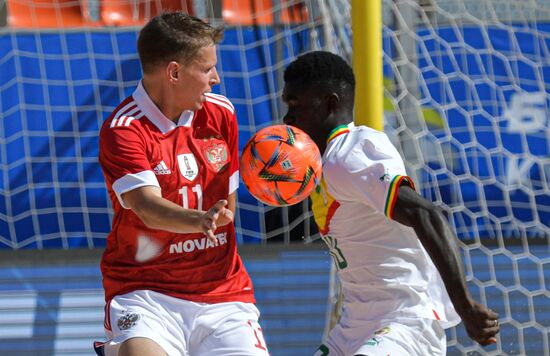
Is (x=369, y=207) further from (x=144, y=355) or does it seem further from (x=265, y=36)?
(x=265, y=36)

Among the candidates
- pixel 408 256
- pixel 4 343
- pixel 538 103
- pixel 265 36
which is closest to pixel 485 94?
pixel 538 103

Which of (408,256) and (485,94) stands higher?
(485,94)

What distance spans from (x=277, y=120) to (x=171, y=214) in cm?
247

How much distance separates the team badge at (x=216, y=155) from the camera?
354cm

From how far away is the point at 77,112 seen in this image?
19.0ft

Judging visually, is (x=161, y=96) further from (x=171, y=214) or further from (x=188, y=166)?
(x=171, y=214)

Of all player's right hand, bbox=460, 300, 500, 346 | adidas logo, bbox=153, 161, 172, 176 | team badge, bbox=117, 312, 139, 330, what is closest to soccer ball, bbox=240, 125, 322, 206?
adidas logo, bbox=153, 161, 172, 176

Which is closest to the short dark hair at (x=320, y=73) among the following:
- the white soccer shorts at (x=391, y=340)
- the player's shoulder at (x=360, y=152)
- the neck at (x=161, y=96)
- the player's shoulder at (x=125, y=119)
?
the player's shoulder at (x=360, y=152)

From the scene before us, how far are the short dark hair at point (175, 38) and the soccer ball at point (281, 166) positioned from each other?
41 centimetres

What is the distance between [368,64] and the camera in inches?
171

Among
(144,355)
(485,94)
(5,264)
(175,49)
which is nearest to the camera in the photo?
(144,355)

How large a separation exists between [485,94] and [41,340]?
2.91m

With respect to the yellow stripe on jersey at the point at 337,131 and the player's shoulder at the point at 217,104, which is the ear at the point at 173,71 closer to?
the player's shoulder at the point at 217,104

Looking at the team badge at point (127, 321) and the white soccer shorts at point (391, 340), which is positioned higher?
the team badge at point (127, 321)
